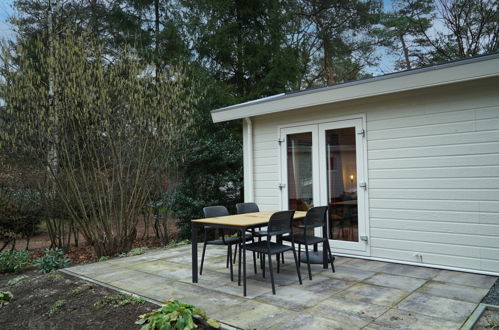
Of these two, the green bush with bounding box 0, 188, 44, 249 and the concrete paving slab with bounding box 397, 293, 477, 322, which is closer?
the concrete paving slab with bounding box 397, 293, 477, 322

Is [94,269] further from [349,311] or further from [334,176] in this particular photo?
[334,176]

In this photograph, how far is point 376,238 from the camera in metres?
4.61

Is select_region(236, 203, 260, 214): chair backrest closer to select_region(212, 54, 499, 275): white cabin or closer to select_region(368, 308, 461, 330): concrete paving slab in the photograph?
select_region(212, 54, 499, 275): white cabin

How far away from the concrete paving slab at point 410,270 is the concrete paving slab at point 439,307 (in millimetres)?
737

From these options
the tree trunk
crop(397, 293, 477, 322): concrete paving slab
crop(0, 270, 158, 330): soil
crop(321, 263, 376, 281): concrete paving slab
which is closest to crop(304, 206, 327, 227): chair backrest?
crop(321, 263, 376, 281): concrete paving slab

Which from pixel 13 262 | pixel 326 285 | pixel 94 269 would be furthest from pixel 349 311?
pixel 13 262

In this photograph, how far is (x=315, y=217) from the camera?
3.90 m

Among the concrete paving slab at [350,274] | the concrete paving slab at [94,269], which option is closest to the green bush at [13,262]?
the concrete paving slab at [94,269]

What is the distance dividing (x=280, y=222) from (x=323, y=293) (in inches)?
30.5

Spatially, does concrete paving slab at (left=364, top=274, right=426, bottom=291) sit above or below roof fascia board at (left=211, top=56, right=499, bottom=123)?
below

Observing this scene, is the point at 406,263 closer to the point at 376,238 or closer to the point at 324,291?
the point at 376,238

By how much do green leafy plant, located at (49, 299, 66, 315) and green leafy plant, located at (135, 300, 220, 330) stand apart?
3.36 feet

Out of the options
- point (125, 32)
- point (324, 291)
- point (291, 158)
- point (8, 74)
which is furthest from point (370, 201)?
point (125, 32)

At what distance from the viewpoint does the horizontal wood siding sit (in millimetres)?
3854
